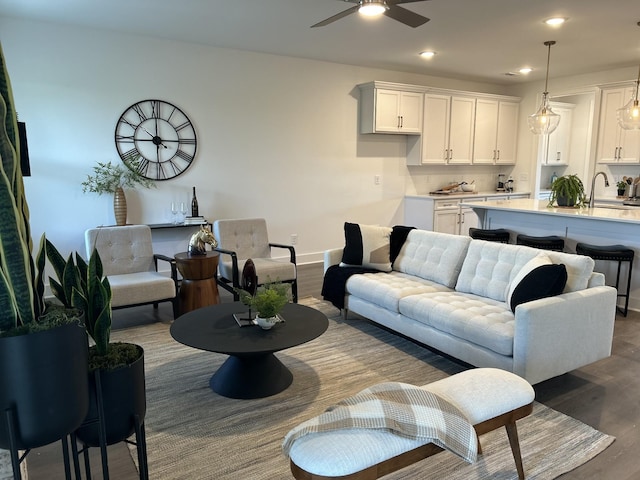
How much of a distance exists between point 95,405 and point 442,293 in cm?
266

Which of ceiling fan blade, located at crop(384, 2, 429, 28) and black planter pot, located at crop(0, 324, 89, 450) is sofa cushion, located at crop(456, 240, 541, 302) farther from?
black planter pot, located at crop(0, 324, 89, 450)

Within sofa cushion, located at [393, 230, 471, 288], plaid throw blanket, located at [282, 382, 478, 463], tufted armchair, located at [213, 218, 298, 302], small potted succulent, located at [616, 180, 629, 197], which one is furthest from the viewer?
small potted succulent, located at [616, 180, 629, 197]

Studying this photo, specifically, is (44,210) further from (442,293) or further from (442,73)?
(442,73)

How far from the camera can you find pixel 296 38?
4934 mm

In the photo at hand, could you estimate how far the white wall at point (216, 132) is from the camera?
14.9 feet

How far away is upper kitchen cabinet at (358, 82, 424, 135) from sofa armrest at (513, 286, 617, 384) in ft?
13.6

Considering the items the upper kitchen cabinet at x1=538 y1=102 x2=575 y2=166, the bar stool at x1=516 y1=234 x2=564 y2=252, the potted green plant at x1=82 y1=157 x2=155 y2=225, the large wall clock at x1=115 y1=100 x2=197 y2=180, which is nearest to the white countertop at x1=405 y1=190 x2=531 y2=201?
the upper kitchen cabinet at x1=538 y1=102 x2=575 y2=166

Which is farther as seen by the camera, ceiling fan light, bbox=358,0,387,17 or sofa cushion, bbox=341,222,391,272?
sofa cushion, bbox=341,222,391,272

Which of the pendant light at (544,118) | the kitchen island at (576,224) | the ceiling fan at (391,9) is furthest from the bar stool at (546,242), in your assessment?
the ceiling fan at (391,9)

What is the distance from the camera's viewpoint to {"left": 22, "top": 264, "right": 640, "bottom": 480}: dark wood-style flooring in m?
2.08

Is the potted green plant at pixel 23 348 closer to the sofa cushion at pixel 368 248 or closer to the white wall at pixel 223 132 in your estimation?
the sofa cushion at pixel 368 248

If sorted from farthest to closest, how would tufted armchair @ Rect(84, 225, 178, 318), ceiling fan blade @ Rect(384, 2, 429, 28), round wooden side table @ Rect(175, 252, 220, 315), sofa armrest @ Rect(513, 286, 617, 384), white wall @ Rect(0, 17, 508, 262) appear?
white wall @ Rect(0, 17, 508, 262)
round wooden side table @ Rect(175, 252, 220, 315)
tufted armchair @ Rect(84, 225, 178, 318)
ceiling fan blade @ Rect(384, 2, 429, 28)
sofa armrest @ Rect(513, 286, 617, 384)

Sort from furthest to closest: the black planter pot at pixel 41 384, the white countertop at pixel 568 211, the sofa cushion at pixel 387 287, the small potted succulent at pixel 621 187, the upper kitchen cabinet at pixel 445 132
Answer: the upper kitchen cabinet at pixel 445 132
the small potted succulent at pixel 621 187
the white countertop at pixel 568 211
the sofa cushion at pixel 387 287
the black planter pot at pixel 41 384

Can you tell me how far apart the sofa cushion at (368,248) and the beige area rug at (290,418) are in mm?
694
